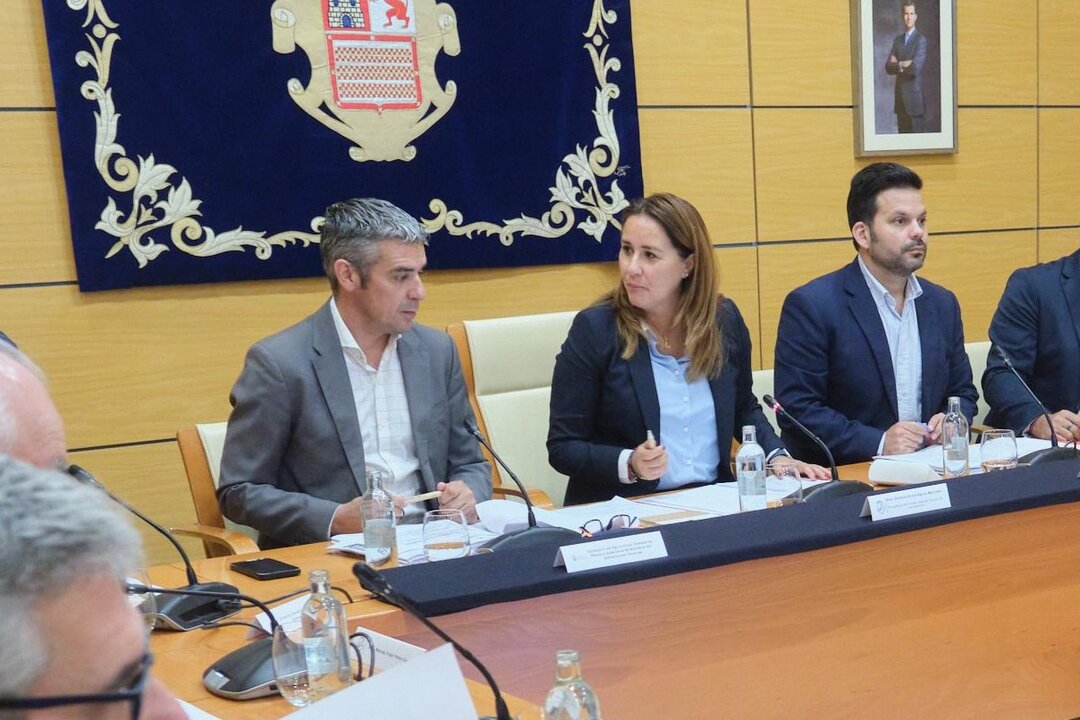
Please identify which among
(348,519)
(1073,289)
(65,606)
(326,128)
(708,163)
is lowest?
(348,519)

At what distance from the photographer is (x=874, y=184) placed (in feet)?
11.4

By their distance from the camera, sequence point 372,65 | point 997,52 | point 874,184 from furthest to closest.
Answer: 1. point 997,52
2. point 372,65
3. point 874,184

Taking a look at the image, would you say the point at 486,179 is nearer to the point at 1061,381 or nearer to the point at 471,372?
the point at 471,372

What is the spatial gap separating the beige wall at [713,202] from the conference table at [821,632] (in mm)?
1588

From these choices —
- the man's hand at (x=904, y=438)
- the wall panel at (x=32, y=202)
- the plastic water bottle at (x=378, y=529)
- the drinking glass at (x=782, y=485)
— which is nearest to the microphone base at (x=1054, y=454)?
the man's hand at (x=904, y=438)

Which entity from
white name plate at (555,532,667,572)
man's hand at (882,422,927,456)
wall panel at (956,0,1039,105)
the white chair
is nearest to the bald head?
white name plate at (555,532,667,572)

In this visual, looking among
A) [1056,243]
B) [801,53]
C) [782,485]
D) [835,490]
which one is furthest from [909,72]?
[835,490]

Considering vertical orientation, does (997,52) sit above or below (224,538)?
above

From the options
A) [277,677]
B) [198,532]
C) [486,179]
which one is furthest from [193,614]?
[486,179]

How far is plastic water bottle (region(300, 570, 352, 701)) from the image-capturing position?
4.33ft

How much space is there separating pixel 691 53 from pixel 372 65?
51.7 inches

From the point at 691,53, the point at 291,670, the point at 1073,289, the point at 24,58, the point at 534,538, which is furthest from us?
the point at 691,53

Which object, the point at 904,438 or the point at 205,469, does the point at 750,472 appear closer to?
the point at 904,438

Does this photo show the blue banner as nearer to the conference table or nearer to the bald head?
the conference table
